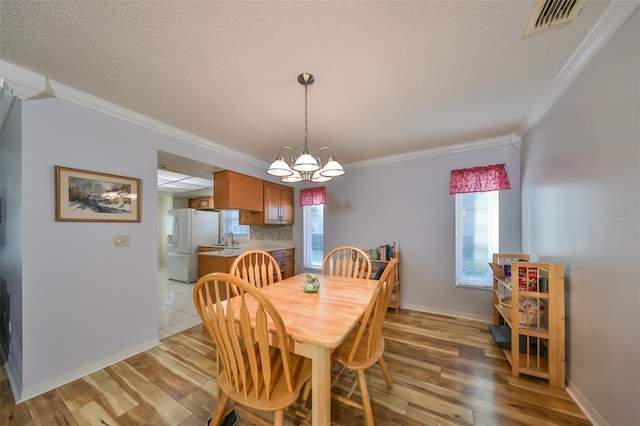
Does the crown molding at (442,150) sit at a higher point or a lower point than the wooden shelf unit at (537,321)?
higher

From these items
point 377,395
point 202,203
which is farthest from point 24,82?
point 202,203

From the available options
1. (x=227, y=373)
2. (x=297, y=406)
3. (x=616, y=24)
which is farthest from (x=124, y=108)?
(x=616, y=24)

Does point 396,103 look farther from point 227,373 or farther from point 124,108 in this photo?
point 124,108

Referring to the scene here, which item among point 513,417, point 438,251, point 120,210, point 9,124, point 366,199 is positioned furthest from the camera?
point 366,199

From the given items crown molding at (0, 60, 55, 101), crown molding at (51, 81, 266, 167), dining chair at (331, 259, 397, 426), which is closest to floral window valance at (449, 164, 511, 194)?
dining chair at (331, 259, 397, 426)

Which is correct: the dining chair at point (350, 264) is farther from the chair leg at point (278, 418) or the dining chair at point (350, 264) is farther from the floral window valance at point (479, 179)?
the floral window valance at point (479, 179)

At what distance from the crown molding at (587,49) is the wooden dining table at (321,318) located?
2.02 m

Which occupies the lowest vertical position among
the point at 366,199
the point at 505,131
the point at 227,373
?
the point at 227,373

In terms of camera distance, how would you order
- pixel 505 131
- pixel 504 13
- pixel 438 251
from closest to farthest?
pixel 504 13, pixel 505 131, pixel 438 251

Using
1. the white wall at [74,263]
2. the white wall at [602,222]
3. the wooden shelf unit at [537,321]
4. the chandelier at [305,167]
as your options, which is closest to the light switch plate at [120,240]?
the white wall at [74,263]

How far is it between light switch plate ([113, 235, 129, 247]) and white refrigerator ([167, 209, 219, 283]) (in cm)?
299

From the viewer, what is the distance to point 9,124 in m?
1.94

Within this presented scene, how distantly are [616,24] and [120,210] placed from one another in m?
3.62

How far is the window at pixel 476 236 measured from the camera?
2.85m
